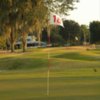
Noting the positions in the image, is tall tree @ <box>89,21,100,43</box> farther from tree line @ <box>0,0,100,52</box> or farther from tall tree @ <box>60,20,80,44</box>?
tree line @ <box>0,0,100,52</box>

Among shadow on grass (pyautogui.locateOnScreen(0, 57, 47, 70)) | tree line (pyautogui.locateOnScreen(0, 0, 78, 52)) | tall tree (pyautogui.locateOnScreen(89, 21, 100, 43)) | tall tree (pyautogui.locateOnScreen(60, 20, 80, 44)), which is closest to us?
shadow on grass (pyautogui.locateOnScreen(0, 57, 47, 70))

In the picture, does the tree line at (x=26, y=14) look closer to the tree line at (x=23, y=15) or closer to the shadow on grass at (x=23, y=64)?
the tree line at (x=23, y=15)

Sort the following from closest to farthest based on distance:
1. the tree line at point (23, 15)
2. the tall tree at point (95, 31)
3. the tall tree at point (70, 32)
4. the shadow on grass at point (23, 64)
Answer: the shadow on grass at point (23, 64), the tree line at point (23, 15), the tall tree at point (95, 31), the tall tree at point (70, 32)

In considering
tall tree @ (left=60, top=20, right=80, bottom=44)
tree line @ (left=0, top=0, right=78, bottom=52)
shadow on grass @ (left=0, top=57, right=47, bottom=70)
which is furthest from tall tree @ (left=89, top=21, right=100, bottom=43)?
shadow on grass @ (left=0, top=57, right=47, bottom=70)

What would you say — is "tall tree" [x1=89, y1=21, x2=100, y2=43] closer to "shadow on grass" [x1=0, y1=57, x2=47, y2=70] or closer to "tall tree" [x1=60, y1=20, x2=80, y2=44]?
"tall tree" [x1=60, y1=20, x2=80, y2=44]

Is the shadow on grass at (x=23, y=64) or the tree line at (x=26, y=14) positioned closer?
the shadow on grass at (x=23, y=64)

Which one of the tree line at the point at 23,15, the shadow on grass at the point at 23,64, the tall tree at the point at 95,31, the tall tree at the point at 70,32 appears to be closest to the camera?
the shadow on grass at the point at 23,64

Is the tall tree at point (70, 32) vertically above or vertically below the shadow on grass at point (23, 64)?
above

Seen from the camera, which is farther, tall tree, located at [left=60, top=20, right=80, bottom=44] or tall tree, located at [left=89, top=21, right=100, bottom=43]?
tall tree, located at [left=60, top=20, right=80, bottom=44]

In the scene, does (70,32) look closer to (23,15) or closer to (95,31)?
(95,31)

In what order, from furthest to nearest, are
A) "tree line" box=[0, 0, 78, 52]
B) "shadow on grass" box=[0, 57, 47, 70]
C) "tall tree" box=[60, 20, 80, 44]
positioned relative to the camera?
"tall tree" box=[60, 20, 80, 44] < "tree line" box=[0, 0, 78, 52] < "shadow on grass" box=[0, 57, 47, 70]

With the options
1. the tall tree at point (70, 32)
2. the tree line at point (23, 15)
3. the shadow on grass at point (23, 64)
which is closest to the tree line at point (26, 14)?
the tree line at point (23, 15)

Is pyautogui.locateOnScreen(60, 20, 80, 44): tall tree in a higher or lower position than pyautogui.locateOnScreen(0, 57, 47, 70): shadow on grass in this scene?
higher

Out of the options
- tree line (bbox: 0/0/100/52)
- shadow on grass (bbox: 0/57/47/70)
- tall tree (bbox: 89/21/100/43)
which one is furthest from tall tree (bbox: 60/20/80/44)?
shadow on grass (bbox: 0/57/47/70)
